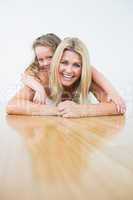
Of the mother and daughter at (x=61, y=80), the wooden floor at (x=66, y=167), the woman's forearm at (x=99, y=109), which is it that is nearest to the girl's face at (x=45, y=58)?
the mother and daughter at (x=61, y=80)

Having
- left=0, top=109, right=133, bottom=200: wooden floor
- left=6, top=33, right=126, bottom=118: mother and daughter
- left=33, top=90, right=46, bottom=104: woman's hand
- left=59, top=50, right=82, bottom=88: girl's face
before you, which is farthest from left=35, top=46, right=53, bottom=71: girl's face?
left=0, top=109, right=133, bottom=200: wooden floor

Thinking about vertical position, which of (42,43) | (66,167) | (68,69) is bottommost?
(66,167)

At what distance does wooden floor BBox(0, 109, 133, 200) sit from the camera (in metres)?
0.64

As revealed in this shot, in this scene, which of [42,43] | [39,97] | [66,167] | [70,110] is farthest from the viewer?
[42,43]

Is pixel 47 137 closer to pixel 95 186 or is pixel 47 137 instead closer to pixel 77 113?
pixel 95 186

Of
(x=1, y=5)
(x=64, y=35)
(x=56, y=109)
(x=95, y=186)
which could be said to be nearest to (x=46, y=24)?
(x=64, y=35)

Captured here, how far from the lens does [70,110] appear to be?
2.32 meters

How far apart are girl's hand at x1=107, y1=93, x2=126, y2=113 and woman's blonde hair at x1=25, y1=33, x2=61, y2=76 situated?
23.1 inches

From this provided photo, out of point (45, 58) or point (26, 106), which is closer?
point (26, 106)

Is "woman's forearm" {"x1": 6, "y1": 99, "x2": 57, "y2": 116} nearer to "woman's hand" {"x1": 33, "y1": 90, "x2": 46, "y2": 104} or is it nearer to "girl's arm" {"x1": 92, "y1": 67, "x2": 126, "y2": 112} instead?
"woman's hand" {"x1": 33, "y1": 90, "x2": 46, "y2": 104}

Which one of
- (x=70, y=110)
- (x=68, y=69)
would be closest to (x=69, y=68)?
(x=68, y=69)

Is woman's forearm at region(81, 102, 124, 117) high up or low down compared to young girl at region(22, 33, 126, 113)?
down

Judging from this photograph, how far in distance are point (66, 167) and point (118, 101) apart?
71.6 inches

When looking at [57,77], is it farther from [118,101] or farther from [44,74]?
[118,101]
